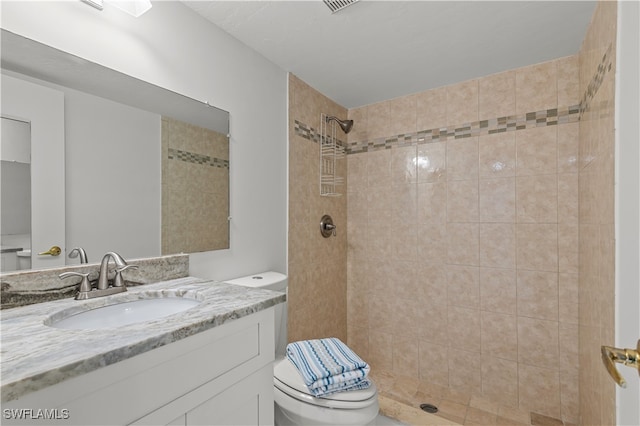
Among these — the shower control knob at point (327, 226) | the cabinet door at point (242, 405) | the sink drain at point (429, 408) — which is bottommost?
the sink drain at point (429, 408)

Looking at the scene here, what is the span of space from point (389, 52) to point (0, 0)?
169cm

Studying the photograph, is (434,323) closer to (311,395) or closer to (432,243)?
(432,243)

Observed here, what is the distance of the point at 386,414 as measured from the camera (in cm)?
196

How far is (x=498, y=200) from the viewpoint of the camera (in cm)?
207

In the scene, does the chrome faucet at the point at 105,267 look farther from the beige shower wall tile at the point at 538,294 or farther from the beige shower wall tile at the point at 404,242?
the beige shower wall tile at the point at 538,294

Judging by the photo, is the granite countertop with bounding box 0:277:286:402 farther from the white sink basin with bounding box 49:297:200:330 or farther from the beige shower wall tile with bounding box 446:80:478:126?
the beige shower wall tile with bounding box 446:80:478:126

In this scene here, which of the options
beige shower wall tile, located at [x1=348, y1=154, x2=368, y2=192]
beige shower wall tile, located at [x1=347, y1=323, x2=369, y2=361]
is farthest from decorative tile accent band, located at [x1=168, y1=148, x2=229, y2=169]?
beige shower wall tile, located at [x1=347, y1=323, x2=369, y2=361]

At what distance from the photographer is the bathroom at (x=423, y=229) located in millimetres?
1604

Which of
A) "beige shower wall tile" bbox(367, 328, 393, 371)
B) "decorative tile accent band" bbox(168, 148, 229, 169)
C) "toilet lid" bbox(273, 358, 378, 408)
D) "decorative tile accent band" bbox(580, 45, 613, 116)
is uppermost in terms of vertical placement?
"decorative tile accent band" bbox(580, 45, 613, 116)

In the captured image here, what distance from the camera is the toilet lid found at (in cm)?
130

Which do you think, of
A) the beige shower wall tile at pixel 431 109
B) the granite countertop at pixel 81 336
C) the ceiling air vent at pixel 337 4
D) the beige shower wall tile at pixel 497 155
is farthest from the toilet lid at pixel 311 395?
the beige shower wall tile at pixel 431 109

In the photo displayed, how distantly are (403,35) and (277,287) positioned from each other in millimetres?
1549

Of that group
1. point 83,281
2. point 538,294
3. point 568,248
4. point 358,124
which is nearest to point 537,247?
point 568,248

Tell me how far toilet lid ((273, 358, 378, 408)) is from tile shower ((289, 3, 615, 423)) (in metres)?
0.63
